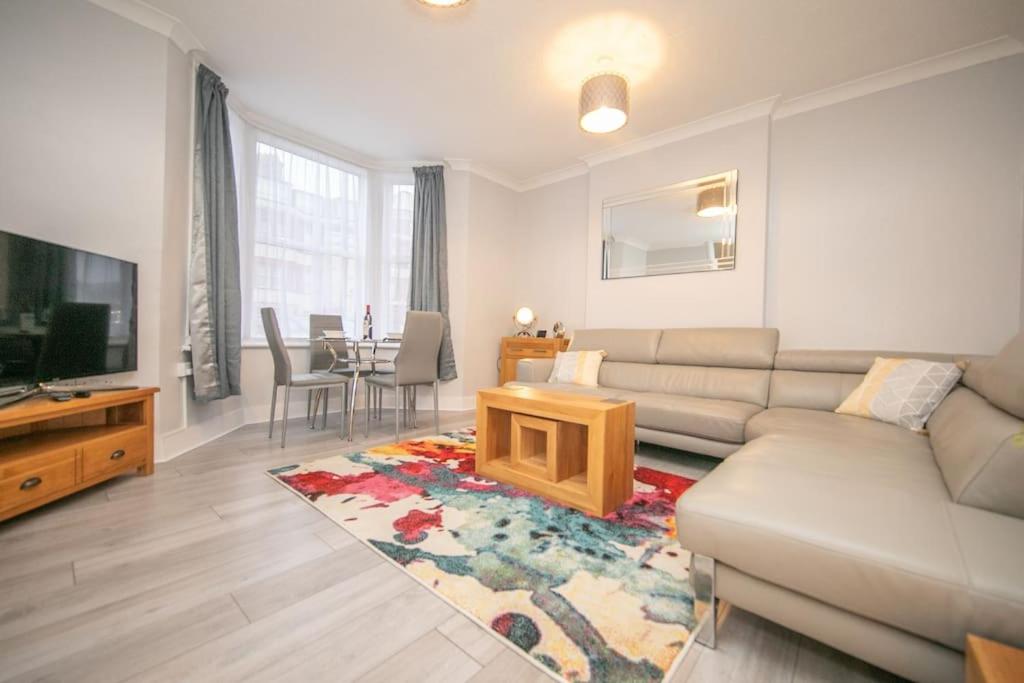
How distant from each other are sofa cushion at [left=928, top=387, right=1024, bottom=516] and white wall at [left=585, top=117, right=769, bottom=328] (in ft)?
6.42

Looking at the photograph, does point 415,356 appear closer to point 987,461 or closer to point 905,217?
point 987,461

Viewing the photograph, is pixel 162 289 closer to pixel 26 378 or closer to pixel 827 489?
pixel 26 378

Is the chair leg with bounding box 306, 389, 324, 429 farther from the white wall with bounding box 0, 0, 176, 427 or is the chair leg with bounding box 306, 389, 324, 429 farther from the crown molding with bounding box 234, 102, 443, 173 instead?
the crown molding with bounding box 234, 102, 443, 173

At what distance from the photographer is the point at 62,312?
6.00 feet

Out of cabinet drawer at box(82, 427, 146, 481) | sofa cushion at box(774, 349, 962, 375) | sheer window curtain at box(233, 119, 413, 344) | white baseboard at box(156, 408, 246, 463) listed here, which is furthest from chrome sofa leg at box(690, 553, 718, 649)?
sheer window curtain at box(233, 119, 413, 344)

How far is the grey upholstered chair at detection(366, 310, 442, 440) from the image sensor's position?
2896mm

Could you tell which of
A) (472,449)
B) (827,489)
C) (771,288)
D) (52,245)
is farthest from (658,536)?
(52,245)

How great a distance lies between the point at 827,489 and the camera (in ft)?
3.42

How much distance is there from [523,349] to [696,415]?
2140mm

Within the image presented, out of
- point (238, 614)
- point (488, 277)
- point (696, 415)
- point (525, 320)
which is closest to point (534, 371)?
point (525, 320)

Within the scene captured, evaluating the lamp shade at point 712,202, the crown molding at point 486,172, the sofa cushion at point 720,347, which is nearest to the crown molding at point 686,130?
the lamp shade at point 712,202

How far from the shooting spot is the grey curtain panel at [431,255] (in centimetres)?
408

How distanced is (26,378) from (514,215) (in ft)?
13.4

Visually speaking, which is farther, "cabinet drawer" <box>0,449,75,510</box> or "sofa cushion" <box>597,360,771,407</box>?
"sofa cushion" <box>597,360,771,407</box>
